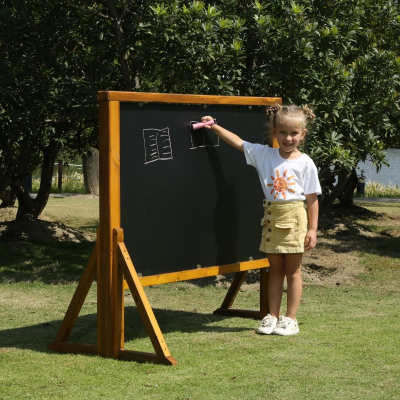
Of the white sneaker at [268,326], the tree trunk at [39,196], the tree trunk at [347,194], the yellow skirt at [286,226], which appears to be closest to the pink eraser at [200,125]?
the yellow skirt at [286,226]

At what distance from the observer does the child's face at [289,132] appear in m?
5.93

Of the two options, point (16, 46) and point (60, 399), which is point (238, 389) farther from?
point (16, 46)

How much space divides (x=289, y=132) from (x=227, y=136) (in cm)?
51

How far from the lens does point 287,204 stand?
19.4ft

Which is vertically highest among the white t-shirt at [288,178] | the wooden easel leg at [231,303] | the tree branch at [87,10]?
the tree branch at [87,10]

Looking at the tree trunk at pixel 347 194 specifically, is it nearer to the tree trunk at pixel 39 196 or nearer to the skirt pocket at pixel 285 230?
the tree trunk at pixel 39 196

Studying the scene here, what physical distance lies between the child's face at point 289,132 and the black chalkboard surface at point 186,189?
57cm

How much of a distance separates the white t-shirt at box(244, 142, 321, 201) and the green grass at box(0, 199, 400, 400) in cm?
112

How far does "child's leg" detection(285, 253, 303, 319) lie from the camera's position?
19.7ft

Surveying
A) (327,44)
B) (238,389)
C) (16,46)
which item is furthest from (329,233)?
(238,389)

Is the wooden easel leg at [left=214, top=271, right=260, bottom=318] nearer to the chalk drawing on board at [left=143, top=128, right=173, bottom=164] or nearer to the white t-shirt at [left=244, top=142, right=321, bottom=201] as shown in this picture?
the white t-shirt at [left=244, top=142, right=321, bottom=201]

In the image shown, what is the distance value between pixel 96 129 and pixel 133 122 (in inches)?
240

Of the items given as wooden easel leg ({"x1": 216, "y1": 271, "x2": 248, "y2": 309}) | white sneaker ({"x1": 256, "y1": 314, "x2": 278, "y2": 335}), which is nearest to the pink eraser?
white sneaker ({"x1": 256, "y1": 314, "x2": 278, "y2": 335})

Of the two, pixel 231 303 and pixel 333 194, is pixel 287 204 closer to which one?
pixel 231 303
